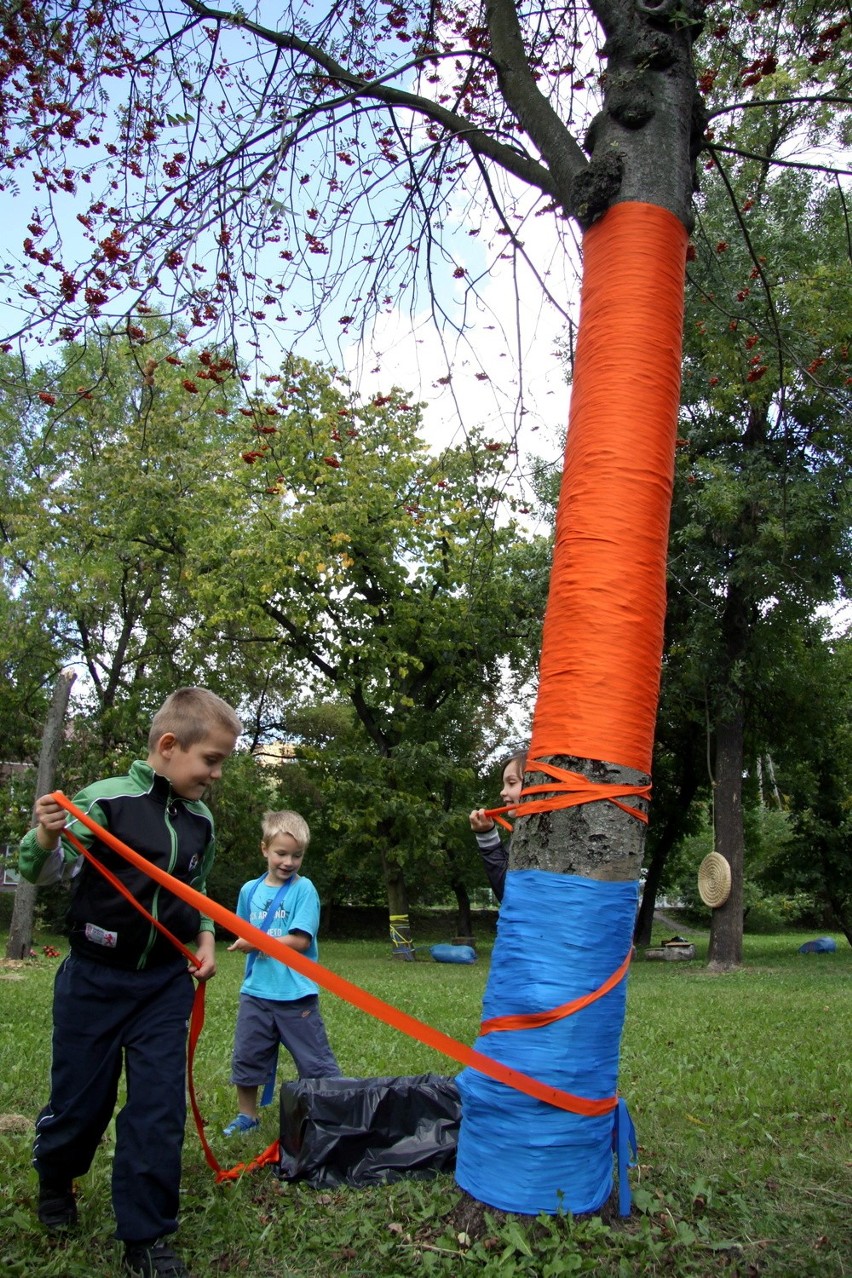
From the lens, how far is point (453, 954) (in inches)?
872

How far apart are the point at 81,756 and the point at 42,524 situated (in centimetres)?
602

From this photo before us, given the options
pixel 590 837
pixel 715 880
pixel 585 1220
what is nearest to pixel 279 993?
pixel 585 1220

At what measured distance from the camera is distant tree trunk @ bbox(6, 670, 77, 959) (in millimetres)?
13461

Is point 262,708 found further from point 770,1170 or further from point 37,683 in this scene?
point 770,1170

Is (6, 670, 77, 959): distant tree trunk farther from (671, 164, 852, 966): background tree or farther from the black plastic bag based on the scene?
the black plastic bag

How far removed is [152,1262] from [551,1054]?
1.24 m

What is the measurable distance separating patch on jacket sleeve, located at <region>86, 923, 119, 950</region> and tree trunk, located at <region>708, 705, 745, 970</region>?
49.9 ft

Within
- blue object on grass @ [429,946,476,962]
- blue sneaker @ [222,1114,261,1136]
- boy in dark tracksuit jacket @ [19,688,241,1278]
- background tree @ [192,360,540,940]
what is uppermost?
background tree @ [192,360,540,940]

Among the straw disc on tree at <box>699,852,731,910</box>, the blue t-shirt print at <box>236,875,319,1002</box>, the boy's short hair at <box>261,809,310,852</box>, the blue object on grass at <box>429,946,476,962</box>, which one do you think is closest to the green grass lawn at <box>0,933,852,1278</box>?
the blue t-shirt print at <box>236,875,319,1002</box>

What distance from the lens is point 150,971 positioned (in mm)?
3084

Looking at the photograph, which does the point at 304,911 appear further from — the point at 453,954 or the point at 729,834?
the point at 453,954

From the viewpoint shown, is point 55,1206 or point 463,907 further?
point 463,907

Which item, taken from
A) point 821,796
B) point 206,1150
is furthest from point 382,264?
point 821,796

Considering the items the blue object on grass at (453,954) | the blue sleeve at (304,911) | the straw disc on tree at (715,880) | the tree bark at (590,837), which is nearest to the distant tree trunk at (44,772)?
the blue sleeve at (304,911)
